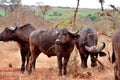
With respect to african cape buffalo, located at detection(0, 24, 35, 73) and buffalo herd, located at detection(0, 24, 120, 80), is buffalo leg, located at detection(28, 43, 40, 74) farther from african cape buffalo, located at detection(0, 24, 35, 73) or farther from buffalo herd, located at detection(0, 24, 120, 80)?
african cape buffalo, located at detection(0, 24, 35, 73)

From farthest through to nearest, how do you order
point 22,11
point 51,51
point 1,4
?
point 1,4 → point 22,11 → point 51,51

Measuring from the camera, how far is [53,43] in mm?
12234

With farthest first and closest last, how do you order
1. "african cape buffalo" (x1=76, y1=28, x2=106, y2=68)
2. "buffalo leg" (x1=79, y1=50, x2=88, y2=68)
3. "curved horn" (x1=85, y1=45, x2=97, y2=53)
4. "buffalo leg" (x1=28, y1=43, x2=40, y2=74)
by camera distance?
"buffalo leg" (x1=79, y1=50, x2=88, y2=68) → "african cape buffalo" (x1=76, y1=28, x2=106, y2=68) → "buffalo leg" (x1=28, y1=43, x2=40, y2=74) → "curved horn" (x1=85, y1=45, x2=97, y2=53)

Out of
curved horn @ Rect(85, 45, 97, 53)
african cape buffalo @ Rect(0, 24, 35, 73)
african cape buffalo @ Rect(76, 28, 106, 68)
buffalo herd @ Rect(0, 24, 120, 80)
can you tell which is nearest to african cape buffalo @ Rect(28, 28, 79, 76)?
buffalo herd @ Rect(0, 24, 120, 80)

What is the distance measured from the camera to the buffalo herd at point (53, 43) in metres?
11.7

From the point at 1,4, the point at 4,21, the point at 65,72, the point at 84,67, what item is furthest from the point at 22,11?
the point at 65,72

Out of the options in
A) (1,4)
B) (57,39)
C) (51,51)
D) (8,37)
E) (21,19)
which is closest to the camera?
(57,39)

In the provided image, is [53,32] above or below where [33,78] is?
above

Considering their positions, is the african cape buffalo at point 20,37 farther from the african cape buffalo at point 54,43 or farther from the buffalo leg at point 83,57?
the buffalo leg at point 83,57

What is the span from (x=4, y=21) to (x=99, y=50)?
21298 millimetres

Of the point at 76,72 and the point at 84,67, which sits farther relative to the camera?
the point at 84,67

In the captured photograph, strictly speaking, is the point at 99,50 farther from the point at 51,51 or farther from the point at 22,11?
the point at 22,11

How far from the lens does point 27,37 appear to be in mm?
13906

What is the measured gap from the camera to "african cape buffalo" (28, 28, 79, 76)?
38.0 feet
